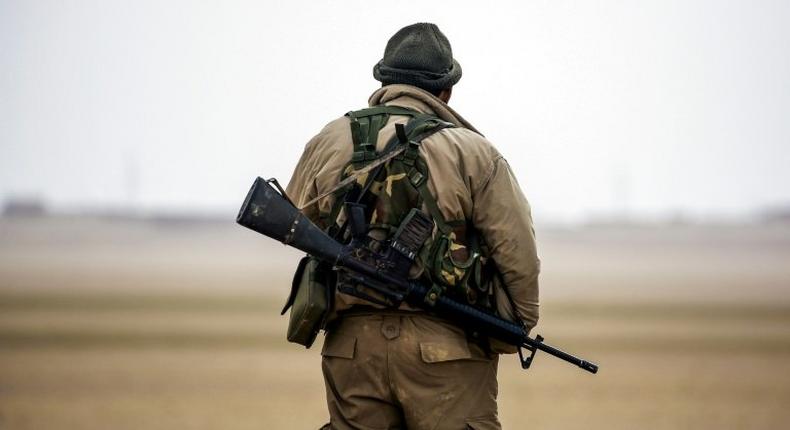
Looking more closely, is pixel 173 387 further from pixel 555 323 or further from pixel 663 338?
pixel 555 323

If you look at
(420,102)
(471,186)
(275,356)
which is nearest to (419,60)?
(420,102)

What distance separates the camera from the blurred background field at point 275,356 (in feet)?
38.5

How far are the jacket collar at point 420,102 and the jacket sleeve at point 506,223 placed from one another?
0.80ft

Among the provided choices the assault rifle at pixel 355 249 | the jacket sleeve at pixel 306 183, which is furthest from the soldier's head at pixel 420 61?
the assault rifle at pixel 355 249

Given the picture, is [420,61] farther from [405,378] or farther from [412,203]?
[405,378]

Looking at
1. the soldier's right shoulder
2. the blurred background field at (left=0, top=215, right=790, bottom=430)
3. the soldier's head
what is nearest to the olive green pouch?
the soldier's right shoulder

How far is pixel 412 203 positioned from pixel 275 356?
45.8 feet

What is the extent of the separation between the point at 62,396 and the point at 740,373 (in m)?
8.15

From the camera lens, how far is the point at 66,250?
76.8 m

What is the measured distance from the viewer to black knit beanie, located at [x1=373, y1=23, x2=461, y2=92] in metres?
4.43

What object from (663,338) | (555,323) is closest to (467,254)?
(663,338)

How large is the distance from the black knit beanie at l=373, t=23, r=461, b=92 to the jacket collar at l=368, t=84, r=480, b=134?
4cm

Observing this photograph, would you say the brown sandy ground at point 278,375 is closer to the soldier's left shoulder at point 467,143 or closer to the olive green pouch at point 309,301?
the olive green pouch at point 309,301

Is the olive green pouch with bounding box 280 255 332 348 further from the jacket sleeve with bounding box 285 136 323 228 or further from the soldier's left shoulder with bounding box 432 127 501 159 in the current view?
the soldier's left shoulder with bounding box 432 127 501 159
